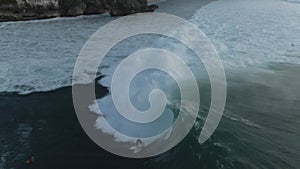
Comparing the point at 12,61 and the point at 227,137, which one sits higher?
the point at 227,137

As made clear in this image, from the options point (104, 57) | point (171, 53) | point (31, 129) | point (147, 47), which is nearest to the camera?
point (31, 129)

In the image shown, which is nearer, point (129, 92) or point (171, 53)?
point (129, 92)

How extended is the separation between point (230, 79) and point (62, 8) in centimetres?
2228

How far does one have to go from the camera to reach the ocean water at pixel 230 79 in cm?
636

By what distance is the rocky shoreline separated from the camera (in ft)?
87.3

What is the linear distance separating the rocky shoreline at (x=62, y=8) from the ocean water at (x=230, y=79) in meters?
5.17

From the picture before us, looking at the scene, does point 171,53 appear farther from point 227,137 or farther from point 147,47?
point 227,137

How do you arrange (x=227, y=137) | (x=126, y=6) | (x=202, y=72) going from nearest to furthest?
(x=227, y=137), (x=202, y=72), (x=126, y=6)

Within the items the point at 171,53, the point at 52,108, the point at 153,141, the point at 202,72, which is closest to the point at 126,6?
the point at 171,53

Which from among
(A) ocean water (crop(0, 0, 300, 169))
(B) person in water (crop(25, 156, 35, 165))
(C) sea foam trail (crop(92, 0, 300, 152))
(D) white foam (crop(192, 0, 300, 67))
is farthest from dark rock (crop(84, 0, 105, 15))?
(B) person in water (crop(25, 156, 35, 165))

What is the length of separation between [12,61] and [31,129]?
6.83 meters

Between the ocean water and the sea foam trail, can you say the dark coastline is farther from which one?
the sea foam trail

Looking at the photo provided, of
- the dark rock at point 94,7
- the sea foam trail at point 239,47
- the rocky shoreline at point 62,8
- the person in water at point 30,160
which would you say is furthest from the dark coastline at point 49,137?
the dark rock at point 94,7

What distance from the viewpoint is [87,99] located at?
9367mm
